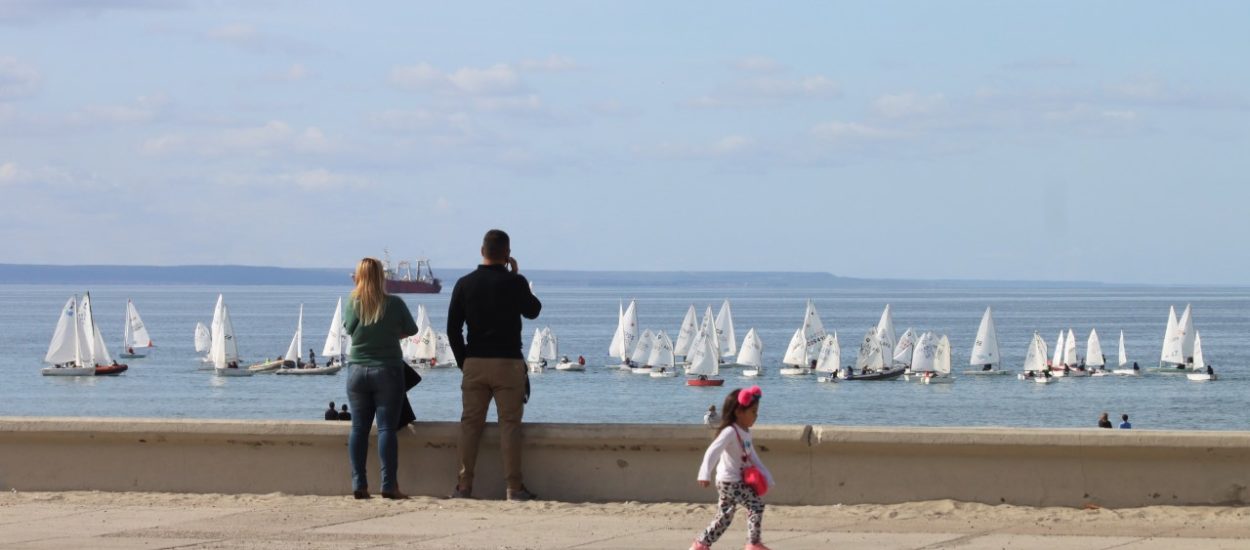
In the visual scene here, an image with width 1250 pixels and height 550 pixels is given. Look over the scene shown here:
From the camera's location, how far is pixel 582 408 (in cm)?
7475

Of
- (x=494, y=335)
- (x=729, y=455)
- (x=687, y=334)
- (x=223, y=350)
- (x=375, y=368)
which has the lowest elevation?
(x=223, y=350)

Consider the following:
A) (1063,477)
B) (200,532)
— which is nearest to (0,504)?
(200,532)

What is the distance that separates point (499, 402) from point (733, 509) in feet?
7.28

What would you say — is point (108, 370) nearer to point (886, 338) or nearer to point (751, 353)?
point (751, 353)

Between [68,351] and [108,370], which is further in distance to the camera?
[108,370]

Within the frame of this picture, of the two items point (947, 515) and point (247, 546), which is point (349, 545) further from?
point (947, 515)

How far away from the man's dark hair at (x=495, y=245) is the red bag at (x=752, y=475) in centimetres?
228

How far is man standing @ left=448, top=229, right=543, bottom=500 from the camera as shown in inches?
418

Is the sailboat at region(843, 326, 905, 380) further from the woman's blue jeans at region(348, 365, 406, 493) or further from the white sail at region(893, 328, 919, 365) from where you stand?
the woman's blue jeans at region(348, 365, 406, 493)

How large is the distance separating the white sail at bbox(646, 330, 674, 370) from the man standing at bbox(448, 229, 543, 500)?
90.4 metres

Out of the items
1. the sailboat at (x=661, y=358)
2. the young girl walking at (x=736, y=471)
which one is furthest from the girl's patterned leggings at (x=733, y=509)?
the sailboat at (x=661, y=358)

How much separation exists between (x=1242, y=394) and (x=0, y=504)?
A: 77.9 meters

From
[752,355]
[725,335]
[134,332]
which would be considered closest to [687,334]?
[725,335]

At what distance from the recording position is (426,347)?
108188mm
